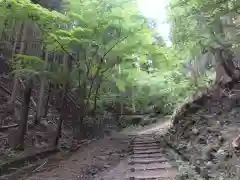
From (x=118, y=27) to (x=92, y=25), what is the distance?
2.71ft

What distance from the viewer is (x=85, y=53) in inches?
331

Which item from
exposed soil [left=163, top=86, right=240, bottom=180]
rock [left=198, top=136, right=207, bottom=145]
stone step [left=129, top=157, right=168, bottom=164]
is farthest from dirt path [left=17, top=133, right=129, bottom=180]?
rock [left=198, top=136, right=207, bottom=145]

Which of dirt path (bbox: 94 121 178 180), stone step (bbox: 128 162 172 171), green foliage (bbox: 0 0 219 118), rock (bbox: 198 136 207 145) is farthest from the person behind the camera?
green foliage (bbox: 0 0 219 118)

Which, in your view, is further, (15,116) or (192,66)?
(192,66)

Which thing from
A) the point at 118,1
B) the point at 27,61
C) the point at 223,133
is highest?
the point at 118,1

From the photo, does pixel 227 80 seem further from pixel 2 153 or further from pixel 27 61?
pixel 2 153

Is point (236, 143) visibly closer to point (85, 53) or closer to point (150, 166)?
point (150, 166)

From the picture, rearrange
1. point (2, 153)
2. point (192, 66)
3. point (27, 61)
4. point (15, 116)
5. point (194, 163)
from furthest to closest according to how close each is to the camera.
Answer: point (192, 66), point (15, 116), point (27, 61), point (2, 153), point (194, 163)

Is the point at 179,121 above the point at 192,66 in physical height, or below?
below

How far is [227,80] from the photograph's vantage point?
7574 millimetres

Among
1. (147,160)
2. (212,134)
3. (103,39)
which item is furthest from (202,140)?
(103,39)

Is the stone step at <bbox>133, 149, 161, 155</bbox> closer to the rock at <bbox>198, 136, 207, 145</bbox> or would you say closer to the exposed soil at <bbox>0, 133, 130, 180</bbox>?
the exposed soil at <bbox>0, 133, 130, 180</bbox>

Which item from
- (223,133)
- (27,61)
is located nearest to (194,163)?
(223,133)

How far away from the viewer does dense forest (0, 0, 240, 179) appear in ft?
20.8
